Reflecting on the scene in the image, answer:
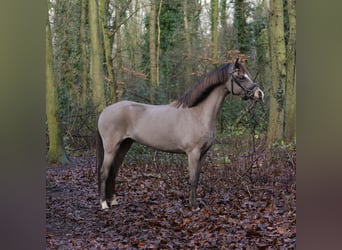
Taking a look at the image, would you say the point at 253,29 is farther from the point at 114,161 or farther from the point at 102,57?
the point at 114,161

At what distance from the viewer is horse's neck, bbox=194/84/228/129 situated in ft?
9.10

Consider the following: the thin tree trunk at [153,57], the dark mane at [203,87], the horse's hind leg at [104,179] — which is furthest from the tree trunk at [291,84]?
the horse's hind leg at [104,179]

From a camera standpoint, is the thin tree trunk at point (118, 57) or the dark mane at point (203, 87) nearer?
the dark mane at point (203, 87)

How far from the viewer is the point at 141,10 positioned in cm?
286

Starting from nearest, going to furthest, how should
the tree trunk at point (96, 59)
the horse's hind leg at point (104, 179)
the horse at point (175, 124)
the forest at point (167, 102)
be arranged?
1. the forest at point (167, 102)
2. the horse at point (175, 124)
3. the horse's hind leg at point (104, 179)
4. the tree trunk at point (96, 59)

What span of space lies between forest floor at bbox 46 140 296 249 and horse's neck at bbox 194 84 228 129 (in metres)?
0.19

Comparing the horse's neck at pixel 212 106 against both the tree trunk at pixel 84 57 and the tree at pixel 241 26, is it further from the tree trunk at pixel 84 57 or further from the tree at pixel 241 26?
the tree trunk at pixel 84 57

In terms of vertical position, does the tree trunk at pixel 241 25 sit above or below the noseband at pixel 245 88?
above

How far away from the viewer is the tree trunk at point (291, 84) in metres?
2.55

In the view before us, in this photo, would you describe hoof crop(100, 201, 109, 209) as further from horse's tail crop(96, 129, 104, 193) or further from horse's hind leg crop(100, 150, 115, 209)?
horse's tail crop(96, 129, 104, 193)
